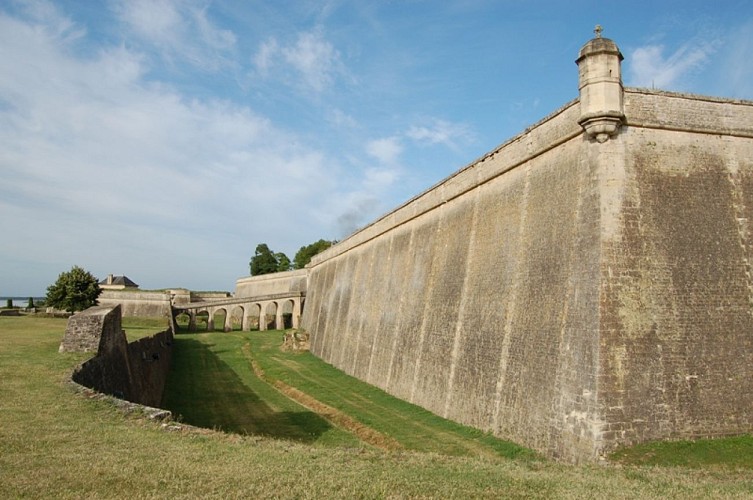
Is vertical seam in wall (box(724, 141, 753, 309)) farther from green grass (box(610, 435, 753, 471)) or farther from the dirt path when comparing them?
the dirt path

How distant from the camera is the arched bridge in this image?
56.0m

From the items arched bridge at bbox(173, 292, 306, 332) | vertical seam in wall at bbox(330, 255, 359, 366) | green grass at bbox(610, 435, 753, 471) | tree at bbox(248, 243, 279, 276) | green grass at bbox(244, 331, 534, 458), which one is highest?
tree at bbox(248, 243, 279, 276)

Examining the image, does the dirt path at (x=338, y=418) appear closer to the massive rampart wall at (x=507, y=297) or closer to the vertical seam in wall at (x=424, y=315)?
the massive rampart wall at (x=507, y=297)

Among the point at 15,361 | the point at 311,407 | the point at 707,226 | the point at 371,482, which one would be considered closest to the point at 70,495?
the point at 371,482

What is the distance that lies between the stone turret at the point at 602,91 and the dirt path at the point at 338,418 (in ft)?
32.4

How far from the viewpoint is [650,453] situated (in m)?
10.6

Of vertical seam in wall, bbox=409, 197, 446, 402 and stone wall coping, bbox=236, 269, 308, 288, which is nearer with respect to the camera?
vertical seam in wall, bbox=409, 197, 446, 402

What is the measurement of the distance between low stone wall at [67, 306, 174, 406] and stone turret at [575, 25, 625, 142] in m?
14.0

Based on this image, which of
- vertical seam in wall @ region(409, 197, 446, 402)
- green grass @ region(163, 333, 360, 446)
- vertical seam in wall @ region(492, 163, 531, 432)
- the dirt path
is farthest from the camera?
vertical seam in wall @ region(409, 197, 446, 402)

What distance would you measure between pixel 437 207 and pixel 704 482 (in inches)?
633

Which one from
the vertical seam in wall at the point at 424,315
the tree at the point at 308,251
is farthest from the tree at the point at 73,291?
the tree at the point at 308,251

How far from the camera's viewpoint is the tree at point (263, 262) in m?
98.2

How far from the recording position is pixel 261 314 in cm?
5788

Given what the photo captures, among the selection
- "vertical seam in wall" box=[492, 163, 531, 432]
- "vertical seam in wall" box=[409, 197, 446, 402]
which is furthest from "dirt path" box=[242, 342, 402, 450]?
"vertical seam in wall" box=[409, 197, 446, 402]
